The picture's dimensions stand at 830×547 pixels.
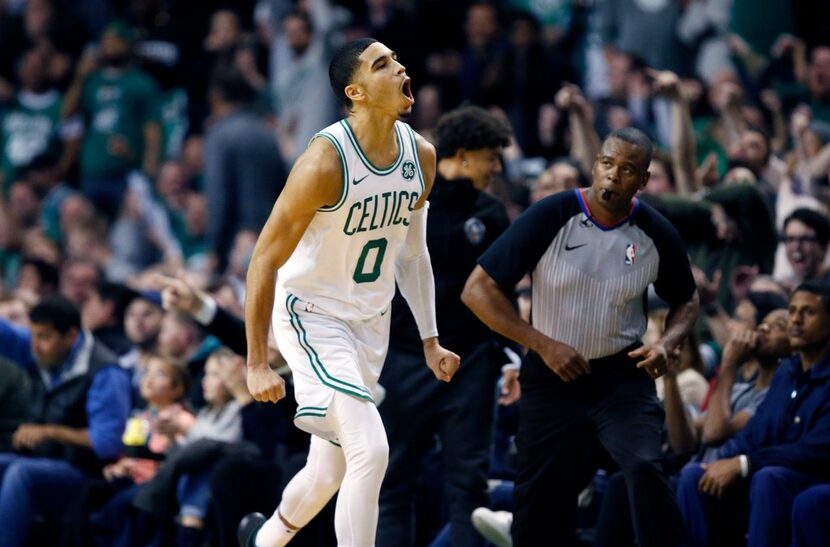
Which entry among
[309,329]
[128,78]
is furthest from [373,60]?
[128,78]

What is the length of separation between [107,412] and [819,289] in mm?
4216

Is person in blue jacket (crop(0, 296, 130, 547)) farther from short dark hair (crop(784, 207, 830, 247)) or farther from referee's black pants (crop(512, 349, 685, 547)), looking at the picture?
short dark hair (crop(784, 207, 830, 247))

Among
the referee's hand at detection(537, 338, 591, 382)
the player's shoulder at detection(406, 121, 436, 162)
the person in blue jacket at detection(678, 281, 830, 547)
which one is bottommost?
the person in blue jacket at detection(678, 281, 830, 547)

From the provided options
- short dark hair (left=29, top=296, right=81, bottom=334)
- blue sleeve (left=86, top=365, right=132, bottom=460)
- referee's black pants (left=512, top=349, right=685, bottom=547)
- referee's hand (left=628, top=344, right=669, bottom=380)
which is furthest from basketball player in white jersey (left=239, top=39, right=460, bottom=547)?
short dark hair (left=29, top=296, right=81, bottom=334)

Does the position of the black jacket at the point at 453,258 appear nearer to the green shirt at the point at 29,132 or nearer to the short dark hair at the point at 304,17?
the short dark hair at the point at 304,17

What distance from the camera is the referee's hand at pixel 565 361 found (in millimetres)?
6277

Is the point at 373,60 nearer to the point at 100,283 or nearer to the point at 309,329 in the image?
the point at 309,329

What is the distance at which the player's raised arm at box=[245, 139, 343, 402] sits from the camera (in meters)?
5.98

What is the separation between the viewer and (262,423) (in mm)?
8766

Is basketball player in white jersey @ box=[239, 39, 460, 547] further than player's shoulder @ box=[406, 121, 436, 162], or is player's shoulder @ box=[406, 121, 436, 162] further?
player's shoulder @ box=[406, 121, 436, 162]

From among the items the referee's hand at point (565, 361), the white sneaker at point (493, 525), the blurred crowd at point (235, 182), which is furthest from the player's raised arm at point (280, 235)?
the blurred crowd at point (235, 182)

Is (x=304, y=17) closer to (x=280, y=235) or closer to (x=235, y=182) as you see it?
(x=235, y=182)

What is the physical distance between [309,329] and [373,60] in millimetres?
1072

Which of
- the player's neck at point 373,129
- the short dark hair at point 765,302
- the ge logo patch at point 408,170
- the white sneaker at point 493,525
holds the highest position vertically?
the player's neck at point 373,129
